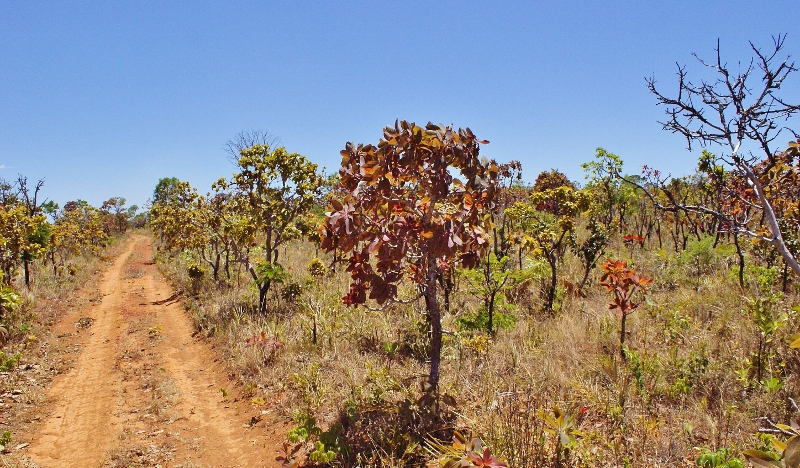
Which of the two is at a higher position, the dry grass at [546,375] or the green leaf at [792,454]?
the green leaf at [792,454]

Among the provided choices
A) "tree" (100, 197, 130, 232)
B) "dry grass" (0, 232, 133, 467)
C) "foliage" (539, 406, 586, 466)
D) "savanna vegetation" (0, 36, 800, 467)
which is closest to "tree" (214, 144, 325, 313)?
"savanna vegetation" (0, 36, 800, 467)

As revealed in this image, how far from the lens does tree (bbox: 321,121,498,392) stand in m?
3.40

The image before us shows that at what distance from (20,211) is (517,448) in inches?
512

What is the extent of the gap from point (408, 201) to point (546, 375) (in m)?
2.36

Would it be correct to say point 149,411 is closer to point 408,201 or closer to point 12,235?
point 408,201

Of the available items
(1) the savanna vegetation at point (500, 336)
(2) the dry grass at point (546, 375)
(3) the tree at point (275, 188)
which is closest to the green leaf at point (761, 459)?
(1) the savanna vegetation at point (500, 336)

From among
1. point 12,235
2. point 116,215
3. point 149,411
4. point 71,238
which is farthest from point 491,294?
point 116,215

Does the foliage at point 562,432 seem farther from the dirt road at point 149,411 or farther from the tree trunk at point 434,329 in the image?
the dirt road at point 149,411

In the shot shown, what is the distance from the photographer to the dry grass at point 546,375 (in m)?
3.52

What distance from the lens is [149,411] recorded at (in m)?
5.55

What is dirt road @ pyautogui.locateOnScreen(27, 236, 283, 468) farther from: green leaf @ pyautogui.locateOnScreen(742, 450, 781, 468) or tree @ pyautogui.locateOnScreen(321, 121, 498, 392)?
green leaf @ pyautogui.locateOnScreen(742, 450, 781, 468)

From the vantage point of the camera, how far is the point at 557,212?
8805 millimetres

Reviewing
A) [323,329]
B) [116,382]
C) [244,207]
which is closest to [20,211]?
[244,207]

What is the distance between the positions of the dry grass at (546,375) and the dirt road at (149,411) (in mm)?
456
